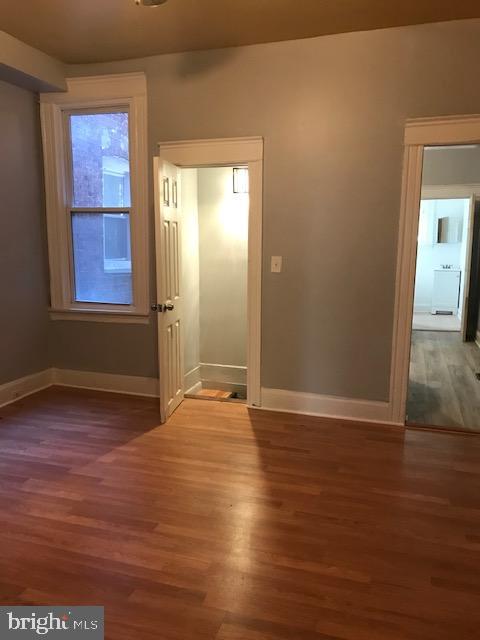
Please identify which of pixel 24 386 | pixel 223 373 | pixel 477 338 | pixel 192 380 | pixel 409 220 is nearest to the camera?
pixel 409 220

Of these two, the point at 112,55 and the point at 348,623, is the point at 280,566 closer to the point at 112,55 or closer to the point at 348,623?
the point at 348,623

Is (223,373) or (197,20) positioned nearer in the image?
(197,20)

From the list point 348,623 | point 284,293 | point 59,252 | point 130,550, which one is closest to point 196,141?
point 284,293

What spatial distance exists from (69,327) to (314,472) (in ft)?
8.73

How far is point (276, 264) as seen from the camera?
3629 mm

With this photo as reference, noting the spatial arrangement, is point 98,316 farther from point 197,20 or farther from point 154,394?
point 197,20

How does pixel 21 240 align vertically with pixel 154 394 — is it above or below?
above

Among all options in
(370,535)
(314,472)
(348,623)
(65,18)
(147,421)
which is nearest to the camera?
(348,623)

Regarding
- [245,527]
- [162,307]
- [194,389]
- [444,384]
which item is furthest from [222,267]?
[245,527]

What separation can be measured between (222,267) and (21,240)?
1.82 m

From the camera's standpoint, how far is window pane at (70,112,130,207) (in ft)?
13.0

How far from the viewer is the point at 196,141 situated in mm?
3625

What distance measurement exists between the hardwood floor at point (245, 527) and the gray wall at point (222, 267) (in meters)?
1.35

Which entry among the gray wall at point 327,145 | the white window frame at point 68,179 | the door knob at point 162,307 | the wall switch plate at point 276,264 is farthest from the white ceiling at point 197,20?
the door knob at point 162,307
